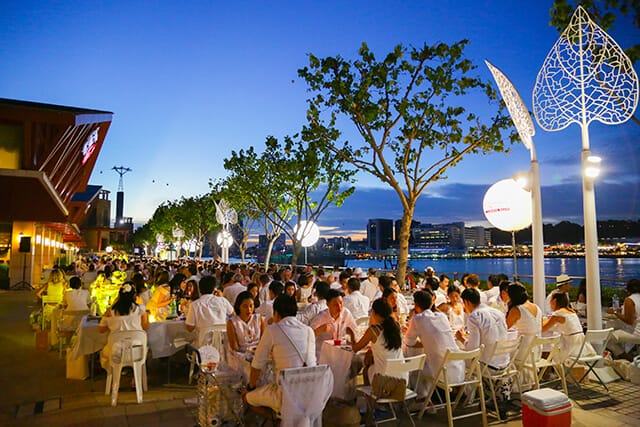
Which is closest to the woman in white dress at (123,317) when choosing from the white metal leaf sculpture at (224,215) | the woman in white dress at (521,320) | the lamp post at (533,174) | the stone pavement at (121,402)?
the stone pavement at (121,402)

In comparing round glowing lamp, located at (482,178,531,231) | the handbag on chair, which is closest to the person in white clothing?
the handbag on chair

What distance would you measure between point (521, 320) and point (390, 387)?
88.6 inches

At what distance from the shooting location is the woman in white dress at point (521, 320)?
5.50m

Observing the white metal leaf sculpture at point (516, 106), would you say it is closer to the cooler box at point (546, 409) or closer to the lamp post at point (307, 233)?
the cooler box at point (546, 409)

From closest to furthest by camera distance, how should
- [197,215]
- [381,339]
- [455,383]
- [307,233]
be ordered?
[381,339]
[455,383]
[307,233]
[197,215]

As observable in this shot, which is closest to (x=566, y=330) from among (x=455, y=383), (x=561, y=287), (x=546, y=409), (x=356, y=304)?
(x=455, y=383)

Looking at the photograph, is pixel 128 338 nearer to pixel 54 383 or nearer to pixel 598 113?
pixel 54 383

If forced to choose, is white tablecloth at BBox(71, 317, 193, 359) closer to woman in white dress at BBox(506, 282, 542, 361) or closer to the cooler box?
woman in white dress at BBox(506, 282, 542, 361)

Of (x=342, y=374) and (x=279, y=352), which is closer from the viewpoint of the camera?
(x=279, y=352)

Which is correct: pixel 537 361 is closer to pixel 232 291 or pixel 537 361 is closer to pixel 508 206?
pixel 508 206

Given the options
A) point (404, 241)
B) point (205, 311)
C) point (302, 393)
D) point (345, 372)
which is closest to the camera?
point (302, 393)

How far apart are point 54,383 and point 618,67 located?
9732mm

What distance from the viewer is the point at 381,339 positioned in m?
4.45

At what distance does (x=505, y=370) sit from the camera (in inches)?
206
